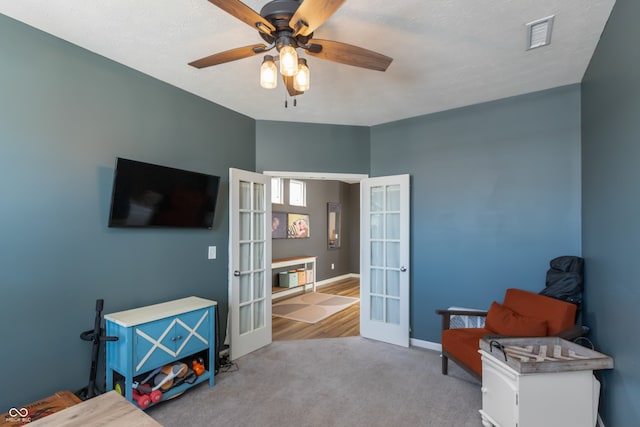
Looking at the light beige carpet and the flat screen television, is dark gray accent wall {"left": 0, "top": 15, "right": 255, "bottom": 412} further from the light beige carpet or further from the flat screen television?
the light beige carpet

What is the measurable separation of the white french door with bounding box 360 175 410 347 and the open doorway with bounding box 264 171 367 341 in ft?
1.16

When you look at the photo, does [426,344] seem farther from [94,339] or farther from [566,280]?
[94,339]

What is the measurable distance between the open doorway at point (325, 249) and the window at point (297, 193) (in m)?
0.08

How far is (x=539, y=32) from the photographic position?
7.07ft

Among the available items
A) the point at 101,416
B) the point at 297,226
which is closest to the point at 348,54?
the point at 101,416

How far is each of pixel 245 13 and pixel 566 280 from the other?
10.1ft

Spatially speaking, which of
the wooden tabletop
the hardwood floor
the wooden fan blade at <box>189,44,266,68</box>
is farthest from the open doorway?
the wooden tabletop

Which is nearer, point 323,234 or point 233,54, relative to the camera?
point 233,54

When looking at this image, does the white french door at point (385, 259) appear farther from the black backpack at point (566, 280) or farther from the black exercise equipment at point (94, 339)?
the black exercise equipment at point (94, 339)

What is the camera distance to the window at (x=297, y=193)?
6989mm

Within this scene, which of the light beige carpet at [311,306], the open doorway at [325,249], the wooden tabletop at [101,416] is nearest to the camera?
the wooden tabletop at [101,416]

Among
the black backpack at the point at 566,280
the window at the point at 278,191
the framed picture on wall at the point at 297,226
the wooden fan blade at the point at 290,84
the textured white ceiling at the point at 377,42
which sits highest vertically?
the textured white ceiling at the point at 377,42

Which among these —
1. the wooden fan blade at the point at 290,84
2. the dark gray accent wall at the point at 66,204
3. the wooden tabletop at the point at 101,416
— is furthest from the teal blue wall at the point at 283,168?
the wooden fan blade at the point at 290,84

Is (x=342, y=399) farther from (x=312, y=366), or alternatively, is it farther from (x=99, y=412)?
(x=99, y=412)
